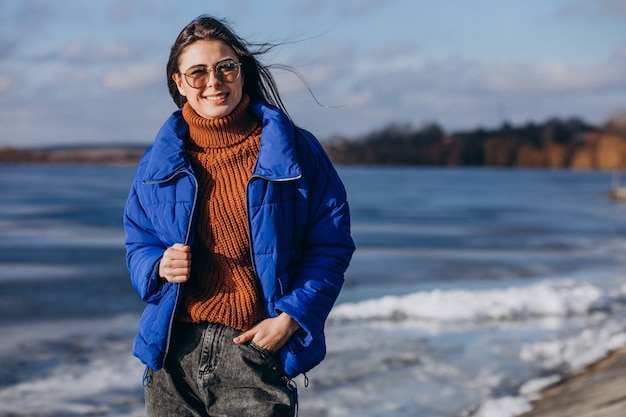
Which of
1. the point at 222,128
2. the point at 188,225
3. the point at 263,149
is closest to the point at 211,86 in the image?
the point at 222,128

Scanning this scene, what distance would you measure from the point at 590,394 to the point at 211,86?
4638mm

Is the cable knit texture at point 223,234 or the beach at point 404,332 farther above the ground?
the cable knit texture at point 223,234

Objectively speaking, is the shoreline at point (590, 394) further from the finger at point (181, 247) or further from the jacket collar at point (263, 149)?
the finger at point (181, 247)

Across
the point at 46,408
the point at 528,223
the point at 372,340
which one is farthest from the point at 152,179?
the point at 528,223

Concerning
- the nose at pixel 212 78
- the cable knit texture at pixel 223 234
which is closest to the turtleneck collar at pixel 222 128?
the cable knit texture at pixel 223 234

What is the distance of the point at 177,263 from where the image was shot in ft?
8.16

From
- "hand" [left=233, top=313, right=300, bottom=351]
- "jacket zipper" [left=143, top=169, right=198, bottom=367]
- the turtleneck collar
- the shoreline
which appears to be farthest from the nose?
the shoreline

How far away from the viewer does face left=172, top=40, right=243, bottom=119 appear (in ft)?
8.51

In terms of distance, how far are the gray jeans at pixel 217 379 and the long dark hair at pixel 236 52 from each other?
84cm

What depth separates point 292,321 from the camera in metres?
2.54

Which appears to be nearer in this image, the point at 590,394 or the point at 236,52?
the point at 236,52

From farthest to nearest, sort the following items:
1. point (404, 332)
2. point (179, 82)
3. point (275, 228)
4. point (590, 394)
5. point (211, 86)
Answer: point (404, 332) → point (590, 394) → point (179, 82) → point (211, 86) → point (275, 228)

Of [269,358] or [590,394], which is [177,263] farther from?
[590,394]

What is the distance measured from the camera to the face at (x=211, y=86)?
2594 millimetres
